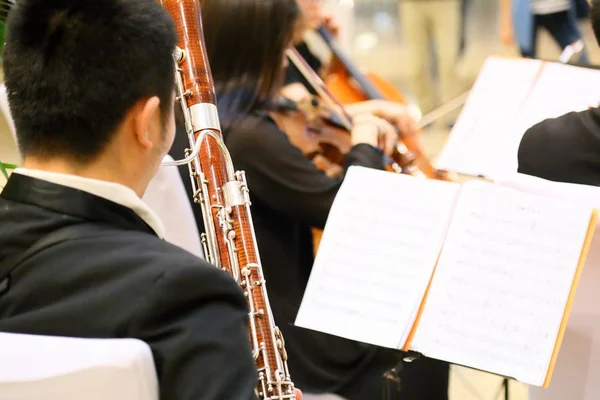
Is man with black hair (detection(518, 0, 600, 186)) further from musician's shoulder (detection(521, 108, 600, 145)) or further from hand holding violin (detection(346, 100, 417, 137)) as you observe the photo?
hand holding violin (detection(346, 100, 417, 137))

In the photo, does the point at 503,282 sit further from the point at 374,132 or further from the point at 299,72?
the point at 299,72

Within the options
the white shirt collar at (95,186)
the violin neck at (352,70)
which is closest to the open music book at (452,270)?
the white shirt collar at (95,186)

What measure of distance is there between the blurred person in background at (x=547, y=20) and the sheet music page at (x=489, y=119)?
6.23 ft

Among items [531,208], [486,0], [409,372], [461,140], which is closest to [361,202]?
[531,208]

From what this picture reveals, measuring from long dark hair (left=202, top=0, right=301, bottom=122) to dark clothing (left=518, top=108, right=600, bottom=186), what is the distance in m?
0.53

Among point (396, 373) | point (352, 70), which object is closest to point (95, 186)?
point (396, 373)

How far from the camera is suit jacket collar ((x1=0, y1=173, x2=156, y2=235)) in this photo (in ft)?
2.55

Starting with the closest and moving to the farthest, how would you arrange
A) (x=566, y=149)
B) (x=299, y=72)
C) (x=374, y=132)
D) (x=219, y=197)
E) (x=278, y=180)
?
(x=219, y=197), (x=566, y=149), (x=278, y=180), (x=374, y=132), (x=299, y=72)

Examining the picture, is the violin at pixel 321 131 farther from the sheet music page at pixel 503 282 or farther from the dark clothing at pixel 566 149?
the sheet music page at pixel 503 282

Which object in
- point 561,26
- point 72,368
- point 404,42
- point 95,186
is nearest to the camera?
point 72,368

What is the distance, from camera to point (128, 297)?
28.4 inches

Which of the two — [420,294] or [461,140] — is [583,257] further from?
[461,140]

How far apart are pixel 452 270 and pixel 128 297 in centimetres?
60

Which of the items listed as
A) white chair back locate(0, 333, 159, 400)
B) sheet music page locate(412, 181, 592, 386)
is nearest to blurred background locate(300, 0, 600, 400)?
sheet music page locate(412, 181, 592, 386)
